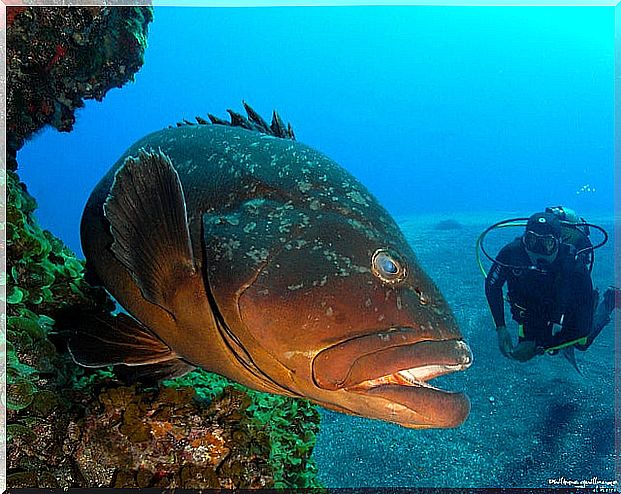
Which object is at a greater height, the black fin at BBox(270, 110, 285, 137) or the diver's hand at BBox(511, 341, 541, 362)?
the diver's hand at BBox(511, 341, 541, 362)

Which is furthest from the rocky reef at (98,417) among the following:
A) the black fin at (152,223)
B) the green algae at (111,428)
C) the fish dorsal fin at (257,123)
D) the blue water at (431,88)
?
the blue water at (431,88)

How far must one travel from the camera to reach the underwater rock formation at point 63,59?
385 cm

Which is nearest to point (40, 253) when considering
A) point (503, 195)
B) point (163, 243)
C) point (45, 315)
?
point (45, 315)

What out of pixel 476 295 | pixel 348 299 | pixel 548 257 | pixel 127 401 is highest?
pixel 476 295

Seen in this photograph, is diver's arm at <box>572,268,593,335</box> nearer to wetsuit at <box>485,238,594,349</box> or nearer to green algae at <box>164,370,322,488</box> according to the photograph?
wetsuit at <box>485,238,594,349</box>

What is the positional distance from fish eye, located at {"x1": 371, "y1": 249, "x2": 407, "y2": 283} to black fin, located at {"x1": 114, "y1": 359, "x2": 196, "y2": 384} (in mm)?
1577

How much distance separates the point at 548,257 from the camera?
7258 millimetres

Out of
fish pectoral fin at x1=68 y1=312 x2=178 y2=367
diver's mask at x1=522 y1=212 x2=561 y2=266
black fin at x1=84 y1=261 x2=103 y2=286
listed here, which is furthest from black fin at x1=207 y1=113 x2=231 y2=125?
diver's mask at x1=522 y1=212 x2=561 y2=266

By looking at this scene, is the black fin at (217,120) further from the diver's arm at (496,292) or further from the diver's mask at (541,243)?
the diver's arm at (496,292)

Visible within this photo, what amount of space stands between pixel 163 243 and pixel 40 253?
177 cm

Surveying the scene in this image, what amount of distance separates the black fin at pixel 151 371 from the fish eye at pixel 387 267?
1577mm

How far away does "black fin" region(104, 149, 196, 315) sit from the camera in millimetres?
2164

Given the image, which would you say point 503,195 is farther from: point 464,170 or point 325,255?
point 325,255

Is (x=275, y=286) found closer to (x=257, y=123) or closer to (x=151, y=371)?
(x=151, y=371)
